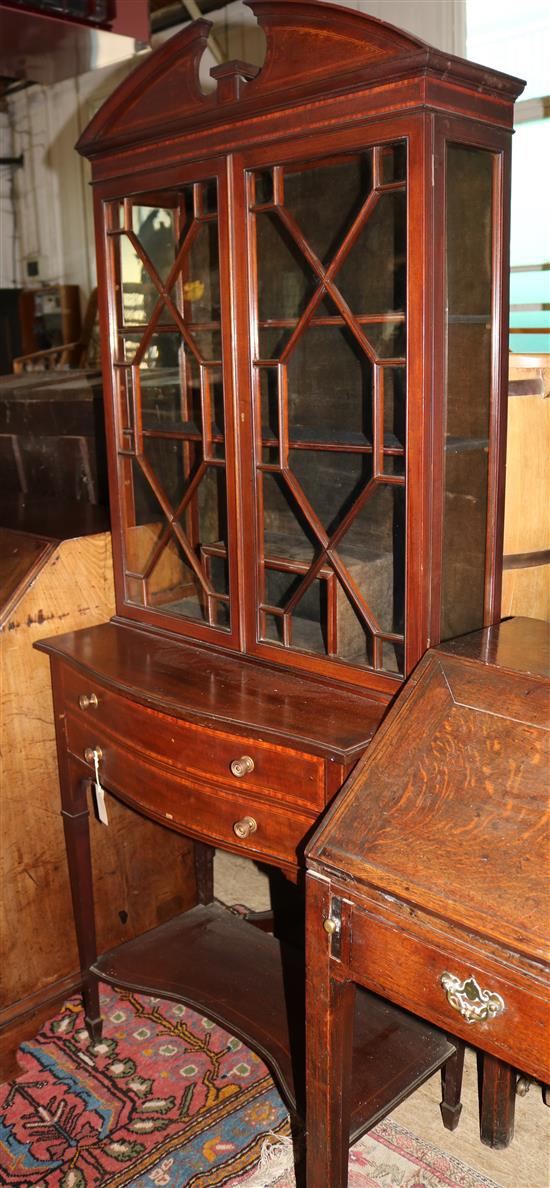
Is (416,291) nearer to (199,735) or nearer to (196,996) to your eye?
(199,735)

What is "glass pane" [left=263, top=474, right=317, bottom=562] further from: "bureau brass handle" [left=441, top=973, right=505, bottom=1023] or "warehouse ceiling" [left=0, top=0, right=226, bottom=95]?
"warehouse ceiling" [left=0, top=0, right=226, bottom=95]

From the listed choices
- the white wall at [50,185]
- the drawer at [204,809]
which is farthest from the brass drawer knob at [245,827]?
the white wall at [50,185]

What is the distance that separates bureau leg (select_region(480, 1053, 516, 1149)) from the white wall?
642 cm

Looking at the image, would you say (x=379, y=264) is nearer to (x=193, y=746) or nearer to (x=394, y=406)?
(x=394, y=406)

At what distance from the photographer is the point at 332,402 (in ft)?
5.89

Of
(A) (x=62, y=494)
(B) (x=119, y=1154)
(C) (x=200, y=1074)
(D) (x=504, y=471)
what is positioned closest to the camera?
(D) (x=504, y=471)

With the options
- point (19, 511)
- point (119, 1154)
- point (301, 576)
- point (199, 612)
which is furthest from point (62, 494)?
point (119, 1154)

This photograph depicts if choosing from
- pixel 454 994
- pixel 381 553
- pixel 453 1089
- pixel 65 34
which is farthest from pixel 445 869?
pixel 65 34

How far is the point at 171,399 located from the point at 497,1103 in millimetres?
1591

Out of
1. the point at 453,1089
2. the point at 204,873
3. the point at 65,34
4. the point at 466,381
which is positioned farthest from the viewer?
the point at 65,34

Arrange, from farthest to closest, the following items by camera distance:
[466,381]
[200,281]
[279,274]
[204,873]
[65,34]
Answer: [65,34]
[204,873]
[200,281]
[279,274]
[466,381]

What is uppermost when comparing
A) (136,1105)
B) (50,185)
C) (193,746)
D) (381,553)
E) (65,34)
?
(50,185)

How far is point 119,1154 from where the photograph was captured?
1.96m

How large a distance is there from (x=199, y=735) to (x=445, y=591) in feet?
1.68
